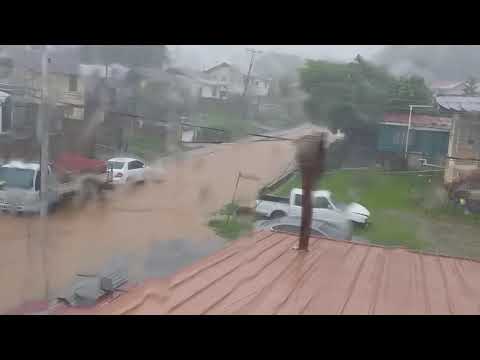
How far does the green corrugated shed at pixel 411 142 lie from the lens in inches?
86.5

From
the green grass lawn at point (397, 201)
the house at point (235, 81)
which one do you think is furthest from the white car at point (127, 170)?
the green grass lawn at point (397, 201)

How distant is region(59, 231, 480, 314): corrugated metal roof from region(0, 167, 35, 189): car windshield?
779 millimetres

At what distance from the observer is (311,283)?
1.70 m

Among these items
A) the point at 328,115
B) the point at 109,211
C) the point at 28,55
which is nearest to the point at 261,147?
the point at 328,115

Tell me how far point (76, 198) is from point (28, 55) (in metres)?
0.66

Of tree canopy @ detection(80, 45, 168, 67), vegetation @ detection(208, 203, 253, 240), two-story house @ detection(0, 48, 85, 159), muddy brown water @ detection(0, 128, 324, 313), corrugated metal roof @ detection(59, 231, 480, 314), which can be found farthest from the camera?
vegetation @ detection(208, 203, 253, 240)

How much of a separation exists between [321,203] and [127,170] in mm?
933

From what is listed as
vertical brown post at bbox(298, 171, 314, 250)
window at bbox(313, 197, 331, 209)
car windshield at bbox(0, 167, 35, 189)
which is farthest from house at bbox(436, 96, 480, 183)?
car windshield at bbox(0, 167, 35, 189)

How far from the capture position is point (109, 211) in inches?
87.2

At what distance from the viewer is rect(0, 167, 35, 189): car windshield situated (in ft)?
6.79

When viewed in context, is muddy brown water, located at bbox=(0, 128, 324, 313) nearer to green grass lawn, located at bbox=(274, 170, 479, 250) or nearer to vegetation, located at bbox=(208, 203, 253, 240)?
vegetation, located at bbox=(208, 203, 253, 240)

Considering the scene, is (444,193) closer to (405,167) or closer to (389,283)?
(405,167)

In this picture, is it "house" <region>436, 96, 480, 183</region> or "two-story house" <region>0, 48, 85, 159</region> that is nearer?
"two-story house" <region>0, 48, 85, 159</region>

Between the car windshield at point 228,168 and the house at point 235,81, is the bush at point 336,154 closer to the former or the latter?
the car windshield at point 228,168
